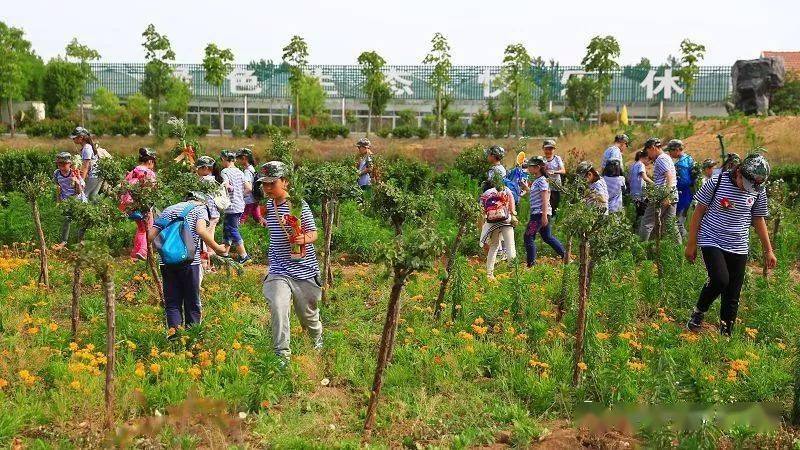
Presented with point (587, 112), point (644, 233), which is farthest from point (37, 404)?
point (587, 112)

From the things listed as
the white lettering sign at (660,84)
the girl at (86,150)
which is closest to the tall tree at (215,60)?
the girl at (86,150)

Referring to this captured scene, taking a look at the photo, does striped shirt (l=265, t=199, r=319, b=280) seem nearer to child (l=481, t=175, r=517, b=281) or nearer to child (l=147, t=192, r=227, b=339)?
child (l=147, t=192, r=227, b=339)

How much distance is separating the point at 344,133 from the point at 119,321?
69.5 ft

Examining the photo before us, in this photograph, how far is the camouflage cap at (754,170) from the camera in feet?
21.7

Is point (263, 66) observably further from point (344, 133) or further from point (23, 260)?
point (23, 260)

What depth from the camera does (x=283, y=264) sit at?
19.6 ft

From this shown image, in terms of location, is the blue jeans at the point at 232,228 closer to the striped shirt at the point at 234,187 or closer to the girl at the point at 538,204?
the striped shirt at the point at 234,187

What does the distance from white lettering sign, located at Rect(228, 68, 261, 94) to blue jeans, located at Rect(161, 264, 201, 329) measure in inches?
1536

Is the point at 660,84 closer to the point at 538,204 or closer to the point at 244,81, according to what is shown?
the point at 244,81

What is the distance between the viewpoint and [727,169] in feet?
23.4

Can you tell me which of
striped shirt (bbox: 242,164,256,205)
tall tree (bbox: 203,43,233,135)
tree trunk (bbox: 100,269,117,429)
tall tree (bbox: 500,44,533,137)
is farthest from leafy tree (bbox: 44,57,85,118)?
tree trunk (bbox: 100,269,117,429)

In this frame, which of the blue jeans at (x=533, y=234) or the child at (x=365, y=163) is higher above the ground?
the child at (x=365, y=163)

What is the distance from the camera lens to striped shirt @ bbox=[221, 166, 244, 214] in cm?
1002

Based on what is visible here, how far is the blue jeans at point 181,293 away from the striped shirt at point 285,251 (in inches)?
32.8
